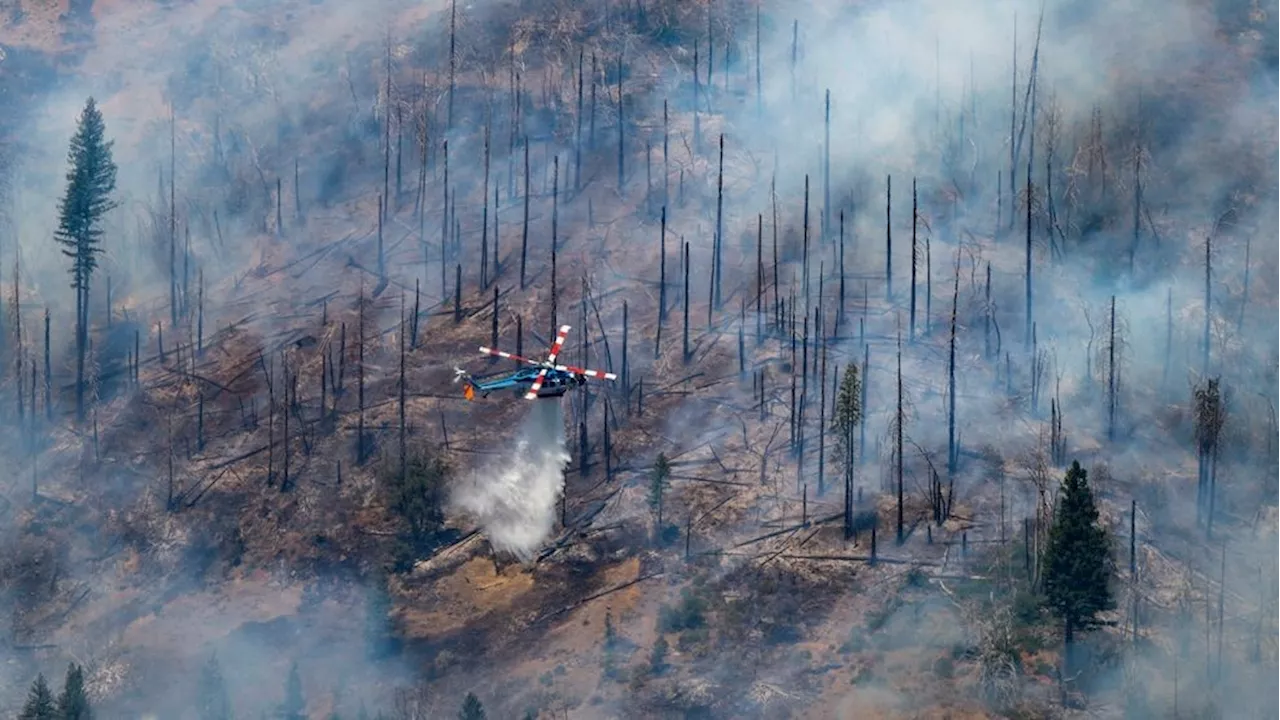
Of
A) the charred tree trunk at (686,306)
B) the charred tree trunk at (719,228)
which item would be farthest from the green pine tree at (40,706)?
the charred tree trunk at (719,228)

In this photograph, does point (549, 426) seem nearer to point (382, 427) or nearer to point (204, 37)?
point (382, 427)

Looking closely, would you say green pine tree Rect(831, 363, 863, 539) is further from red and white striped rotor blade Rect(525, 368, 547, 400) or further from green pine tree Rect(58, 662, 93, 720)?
green pine tree Rect(58, 662, 93, 720)

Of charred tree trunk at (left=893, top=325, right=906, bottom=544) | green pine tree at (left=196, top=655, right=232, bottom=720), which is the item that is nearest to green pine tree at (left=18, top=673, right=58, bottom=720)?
green pine tree at (left=196, top=655, right=232, bottom=720)

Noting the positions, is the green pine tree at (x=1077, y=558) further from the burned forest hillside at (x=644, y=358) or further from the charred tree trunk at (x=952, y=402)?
the charred tree trunk at (x=952, y=402)

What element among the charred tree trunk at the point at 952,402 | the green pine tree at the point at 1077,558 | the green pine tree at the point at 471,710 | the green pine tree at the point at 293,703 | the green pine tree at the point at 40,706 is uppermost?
the charred tree trunk at the point at 952,402

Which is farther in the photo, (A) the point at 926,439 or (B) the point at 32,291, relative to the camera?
(B) the point at 32,291

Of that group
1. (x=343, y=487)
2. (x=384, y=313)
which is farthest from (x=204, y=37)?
(x=343, y=487)

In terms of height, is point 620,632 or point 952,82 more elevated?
point 952,82

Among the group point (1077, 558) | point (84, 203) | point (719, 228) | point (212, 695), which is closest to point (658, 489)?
point (1077, 558)
